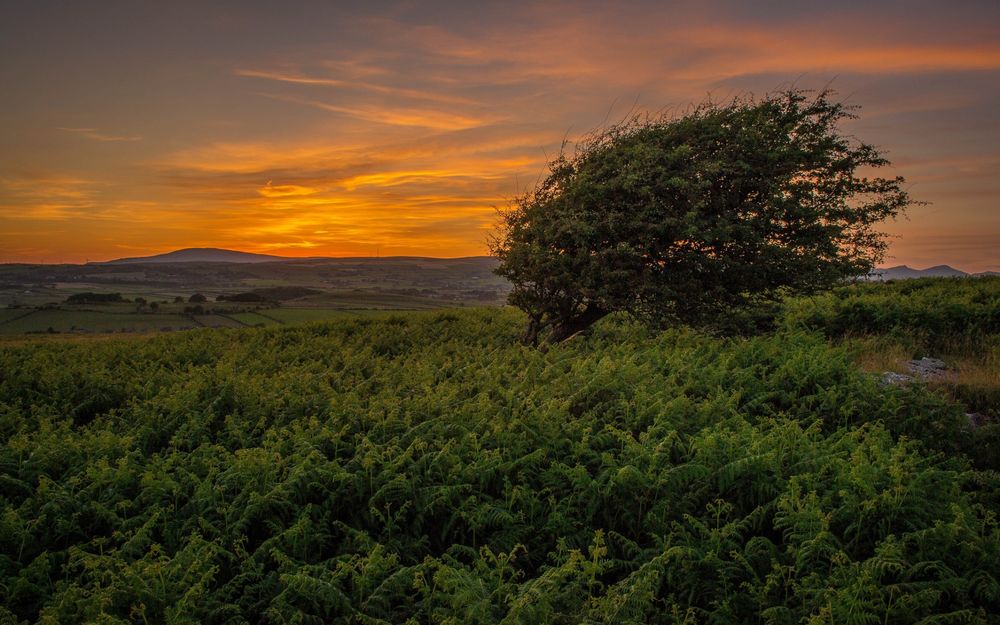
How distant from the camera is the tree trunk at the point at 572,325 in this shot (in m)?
15.8

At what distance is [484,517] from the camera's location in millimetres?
5773

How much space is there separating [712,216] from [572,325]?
479 cm

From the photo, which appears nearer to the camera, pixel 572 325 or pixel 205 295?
pixel 572 325

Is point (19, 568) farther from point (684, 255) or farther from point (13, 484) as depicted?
point (684, 255)

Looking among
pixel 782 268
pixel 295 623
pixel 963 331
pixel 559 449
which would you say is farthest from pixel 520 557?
pixel 963 331

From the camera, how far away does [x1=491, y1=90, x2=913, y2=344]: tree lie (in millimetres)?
13516

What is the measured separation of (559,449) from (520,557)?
70.5 inches

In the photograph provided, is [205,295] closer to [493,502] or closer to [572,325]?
[572,325]

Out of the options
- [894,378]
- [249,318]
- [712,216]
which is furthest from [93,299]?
[894,378]

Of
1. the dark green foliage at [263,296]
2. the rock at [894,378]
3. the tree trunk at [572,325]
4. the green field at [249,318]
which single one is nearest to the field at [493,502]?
the rock at [894,378]

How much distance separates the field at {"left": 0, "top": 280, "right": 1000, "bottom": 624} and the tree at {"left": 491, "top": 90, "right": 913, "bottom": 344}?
3687 mm

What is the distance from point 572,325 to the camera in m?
16.0

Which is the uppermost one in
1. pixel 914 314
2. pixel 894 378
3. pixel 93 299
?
pixel 93 299

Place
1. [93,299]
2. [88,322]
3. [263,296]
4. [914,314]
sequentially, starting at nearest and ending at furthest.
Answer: [914,314] → [88,322] → [93,299] → [263,296]
